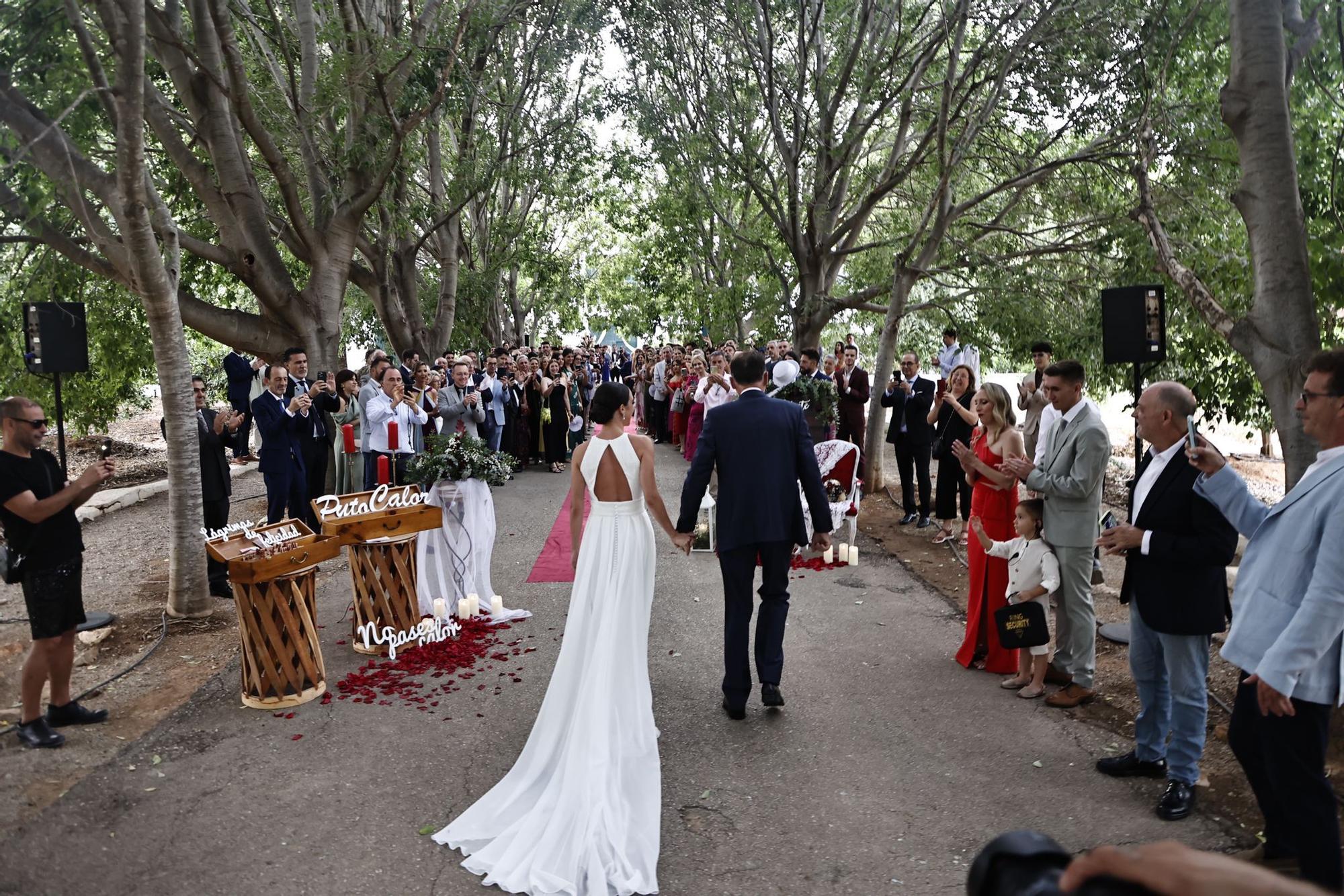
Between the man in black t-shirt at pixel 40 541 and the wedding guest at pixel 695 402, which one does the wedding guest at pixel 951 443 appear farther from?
the man in black t-shirt at pixel 40 541

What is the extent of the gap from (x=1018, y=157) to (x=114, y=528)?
14405 millimetres

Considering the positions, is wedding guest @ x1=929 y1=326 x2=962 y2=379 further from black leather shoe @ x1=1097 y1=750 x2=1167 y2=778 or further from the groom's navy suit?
black leather shoe @ x1=1097 y1=750 x2=1167 y2=778

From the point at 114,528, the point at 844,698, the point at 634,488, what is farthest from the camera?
the point at 114,528

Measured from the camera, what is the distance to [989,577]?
6883 millimetres

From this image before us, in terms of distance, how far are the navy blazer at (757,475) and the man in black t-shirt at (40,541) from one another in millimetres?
3683

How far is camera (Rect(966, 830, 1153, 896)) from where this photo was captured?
1.49 metres

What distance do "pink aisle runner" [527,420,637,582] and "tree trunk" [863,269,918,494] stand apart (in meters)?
4.83

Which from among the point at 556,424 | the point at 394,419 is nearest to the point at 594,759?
the point at 394,419

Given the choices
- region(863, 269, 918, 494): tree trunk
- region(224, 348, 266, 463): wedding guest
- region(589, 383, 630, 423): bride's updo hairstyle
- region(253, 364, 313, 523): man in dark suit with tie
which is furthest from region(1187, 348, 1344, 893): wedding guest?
region(224, 348, 266, 463): wedding guest

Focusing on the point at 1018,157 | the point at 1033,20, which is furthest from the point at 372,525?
the point at 1018,157

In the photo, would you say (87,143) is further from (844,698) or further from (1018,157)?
(1018,157)

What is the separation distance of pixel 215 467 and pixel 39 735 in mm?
4095

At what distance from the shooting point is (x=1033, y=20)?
12398 millimetres

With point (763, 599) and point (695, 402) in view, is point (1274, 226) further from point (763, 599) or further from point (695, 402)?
point (695, 402)
